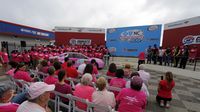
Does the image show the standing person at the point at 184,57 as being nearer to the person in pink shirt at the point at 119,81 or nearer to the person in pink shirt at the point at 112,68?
the person in pink shirt at the point at 112,68

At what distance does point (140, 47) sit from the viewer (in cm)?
2066

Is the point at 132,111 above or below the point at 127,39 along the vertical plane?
below

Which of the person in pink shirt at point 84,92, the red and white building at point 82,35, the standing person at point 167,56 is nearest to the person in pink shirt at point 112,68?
the person in pink shirt at point 84,92

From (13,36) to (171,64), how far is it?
18354 millimetres

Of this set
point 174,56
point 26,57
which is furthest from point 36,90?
point 174,56

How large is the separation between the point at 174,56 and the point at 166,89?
8737 mm

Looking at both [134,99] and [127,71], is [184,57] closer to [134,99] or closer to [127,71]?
[127,71]

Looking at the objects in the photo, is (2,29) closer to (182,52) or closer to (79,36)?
(79,36)

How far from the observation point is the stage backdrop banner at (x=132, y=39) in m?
19.5

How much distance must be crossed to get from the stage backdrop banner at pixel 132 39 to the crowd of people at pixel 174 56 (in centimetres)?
502

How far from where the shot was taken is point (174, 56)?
12625 mm

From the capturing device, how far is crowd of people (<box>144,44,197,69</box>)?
11719 mm

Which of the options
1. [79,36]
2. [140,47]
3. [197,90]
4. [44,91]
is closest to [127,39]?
[140,47]

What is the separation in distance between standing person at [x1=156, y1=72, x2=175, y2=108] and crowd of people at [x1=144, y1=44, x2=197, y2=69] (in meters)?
7.84
